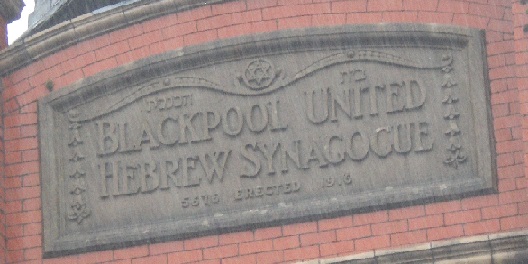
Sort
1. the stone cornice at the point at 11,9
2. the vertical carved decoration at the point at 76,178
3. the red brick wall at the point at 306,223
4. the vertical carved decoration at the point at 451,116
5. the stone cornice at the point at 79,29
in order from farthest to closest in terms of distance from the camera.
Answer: the stone cornice at the point at 11,9, the stone cornice at the point at 79,29, the vertical carved decoration at the point at 76,178, the vertical carved decoration at the point at 451,116, the red brick wall at the point at 306,223

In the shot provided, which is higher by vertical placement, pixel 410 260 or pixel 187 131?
pixel 187 131

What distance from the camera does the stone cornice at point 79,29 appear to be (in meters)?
11.1

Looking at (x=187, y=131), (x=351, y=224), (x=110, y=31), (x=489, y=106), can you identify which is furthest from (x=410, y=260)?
(x=110, y=31)

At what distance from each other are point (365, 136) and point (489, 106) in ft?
3.31

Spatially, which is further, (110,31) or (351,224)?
(110,31)

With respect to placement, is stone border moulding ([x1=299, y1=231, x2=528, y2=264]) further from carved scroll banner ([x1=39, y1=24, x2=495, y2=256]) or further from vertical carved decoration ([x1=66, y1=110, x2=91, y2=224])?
vertical carved decoration ([x1=66, y1=110, x2=91, y2=224])

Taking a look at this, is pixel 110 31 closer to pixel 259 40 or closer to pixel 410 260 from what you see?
pixel 259 40

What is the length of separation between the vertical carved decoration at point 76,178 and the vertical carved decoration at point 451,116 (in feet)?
9.78

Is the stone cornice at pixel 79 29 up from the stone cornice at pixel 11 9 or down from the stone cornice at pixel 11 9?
down

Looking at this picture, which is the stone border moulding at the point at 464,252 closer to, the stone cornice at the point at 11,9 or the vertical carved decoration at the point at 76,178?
the vertical carved decoration at the point at 76,178

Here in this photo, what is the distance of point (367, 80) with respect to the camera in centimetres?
1068

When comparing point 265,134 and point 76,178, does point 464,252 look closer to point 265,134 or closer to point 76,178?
point 265,134

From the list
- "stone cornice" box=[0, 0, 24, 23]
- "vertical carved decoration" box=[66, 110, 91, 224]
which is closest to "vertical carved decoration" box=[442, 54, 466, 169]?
"vertical carved decoration" box=[66, 110, 91, 224]

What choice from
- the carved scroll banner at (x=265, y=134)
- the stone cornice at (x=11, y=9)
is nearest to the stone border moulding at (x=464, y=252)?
the carved scroll banner at (x=265, y=134)
